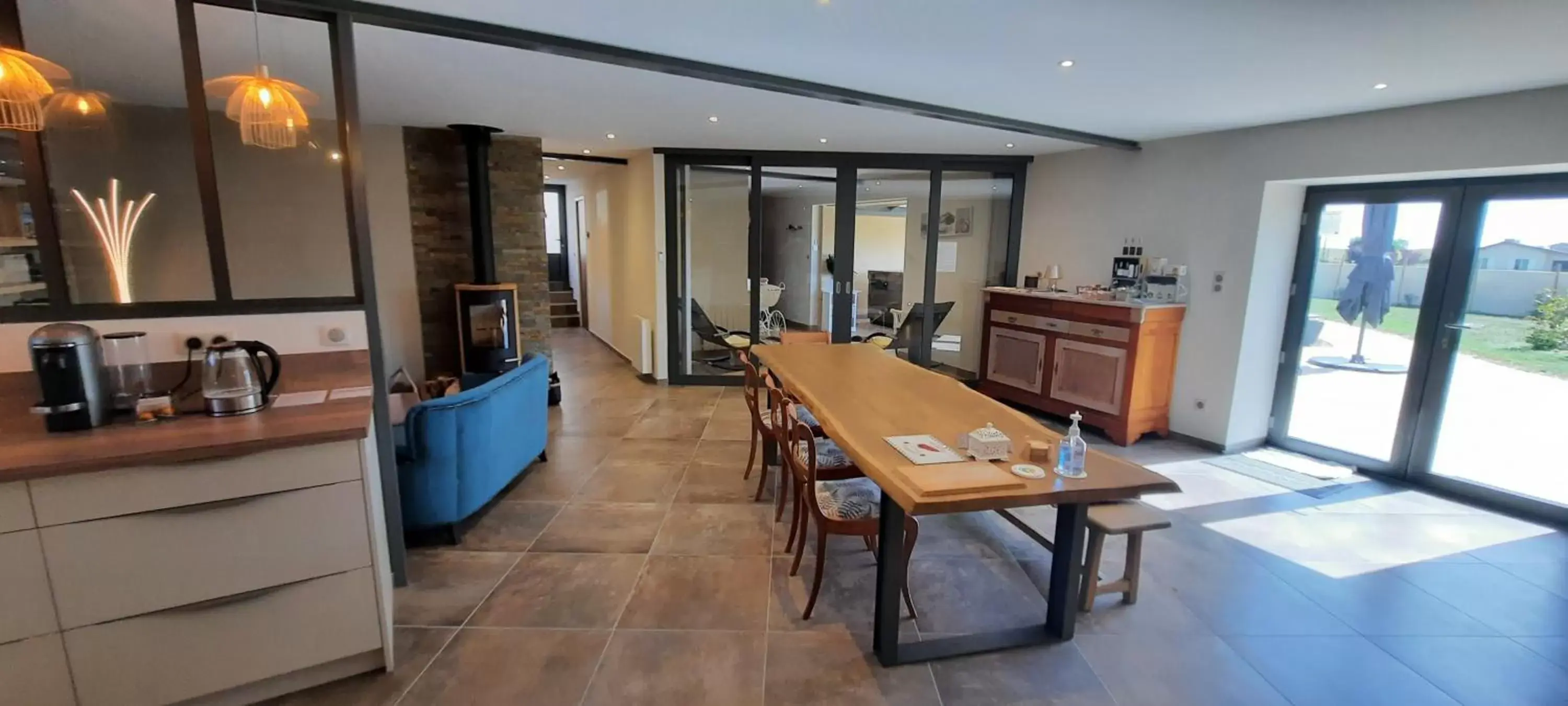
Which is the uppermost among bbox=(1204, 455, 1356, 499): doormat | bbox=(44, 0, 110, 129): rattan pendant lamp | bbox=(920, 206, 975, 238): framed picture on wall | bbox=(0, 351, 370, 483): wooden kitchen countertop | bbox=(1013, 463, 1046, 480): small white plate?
bbox=(44, 0, 110, 129): rattan pendant lamp

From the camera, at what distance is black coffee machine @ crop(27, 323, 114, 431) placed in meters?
1.76

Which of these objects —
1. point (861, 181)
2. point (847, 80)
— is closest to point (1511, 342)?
point (847, 80)

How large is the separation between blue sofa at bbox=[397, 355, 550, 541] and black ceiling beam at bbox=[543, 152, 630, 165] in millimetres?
3778

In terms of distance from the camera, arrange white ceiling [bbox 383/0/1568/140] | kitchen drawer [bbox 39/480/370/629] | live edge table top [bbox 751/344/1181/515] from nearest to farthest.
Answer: kitchen drawer [bbox 39/480/370/629] < live edge table top [bbox 751/344/1181/515] < white ceiling [bbox 383/0/1568/140]

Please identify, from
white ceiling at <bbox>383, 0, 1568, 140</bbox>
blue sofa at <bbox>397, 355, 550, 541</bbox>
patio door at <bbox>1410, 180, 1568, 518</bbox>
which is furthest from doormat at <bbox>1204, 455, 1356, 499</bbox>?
blue sofa at <bbox>397, 355, 550, 541</bbox>

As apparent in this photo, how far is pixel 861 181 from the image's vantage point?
616 cm

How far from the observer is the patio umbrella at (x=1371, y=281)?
3949 millimetres

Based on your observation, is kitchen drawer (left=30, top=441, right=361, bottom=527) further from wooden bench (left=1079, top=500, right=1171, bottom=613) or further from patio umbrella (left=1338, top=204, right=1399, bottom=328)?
patio umbrella (left=1338, top=204, right=1399, bottom=328)

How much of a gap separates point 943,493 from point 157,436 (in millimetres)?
2312

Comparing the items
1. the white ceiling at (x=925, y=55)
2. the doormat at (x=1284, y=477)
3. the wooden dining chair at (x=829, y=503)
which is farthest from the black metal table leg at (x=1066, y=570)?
the doormat at (x=1284, y=477)

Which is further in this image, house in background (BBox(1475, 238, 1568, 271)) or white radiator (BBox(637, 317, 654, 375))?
white radiator (BBox(637, 317, 654, 375))

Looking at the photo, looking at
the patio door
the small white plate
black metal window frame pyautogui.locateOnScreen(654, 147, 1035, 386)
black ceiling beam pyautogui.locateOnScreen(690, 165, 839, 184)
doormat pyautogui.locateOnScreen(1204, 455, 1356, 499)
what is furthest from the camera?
black ceiling beam pyautogui.locateOnScreen(690, 165, 839, 184)

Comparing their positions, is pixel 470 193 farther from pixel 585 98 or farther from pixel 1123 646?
pixel 1123 646

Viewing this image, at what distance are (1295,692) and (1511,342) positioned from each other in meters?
3.09
